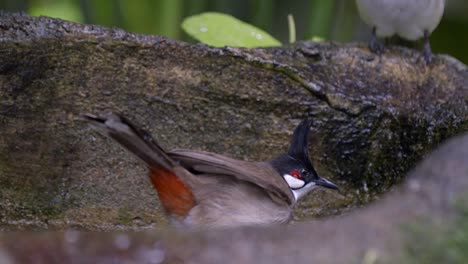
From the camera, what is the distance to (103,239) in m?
1.93

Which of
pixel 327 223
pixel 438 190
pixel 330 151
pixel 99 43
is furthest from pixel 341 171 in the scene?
pixel 327 223

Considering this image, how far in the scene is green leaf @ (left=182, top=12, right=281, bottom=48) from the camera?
14.6ft

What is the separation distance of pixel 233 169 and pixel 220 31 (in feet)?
4.15

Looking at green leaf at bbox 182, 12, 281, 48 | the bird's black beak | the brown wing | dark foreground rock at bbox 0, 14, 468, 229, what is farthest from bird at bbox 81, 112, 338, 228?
green leaf at bbox 182, 12, 281, 48

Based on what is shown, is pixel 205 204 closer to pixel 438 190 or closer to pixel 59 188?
pixel 59 188

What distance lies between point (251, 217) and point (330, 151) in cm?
68

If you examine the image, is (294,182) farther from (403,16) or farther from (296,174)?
(403,16)

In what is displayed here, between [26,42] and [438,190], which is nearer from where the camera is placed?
[438,190]

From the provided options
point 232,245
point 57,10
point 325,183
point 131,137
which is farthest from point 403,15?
point 232,245

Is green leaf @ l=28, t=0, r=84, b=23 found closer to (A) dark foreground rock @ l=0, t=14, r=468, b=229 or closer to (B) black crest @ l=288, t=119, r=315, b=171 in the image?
(A) dark foreground rock @ l=0, t=14, r=468, b=229

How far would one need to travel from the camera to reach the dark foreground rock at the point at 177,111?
142 inches

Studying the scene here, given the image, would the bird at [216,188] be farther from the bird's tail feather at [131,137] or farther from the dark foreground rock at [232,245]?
the dark foreground rock at [232,245]

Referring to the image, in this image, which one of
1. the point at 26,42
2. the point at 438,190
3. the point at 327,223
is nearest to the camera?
the point at 327,223

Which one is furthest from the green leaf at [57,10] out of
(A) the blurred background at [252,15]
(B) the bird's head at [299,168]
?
(B) the bird's head at [299,168]
